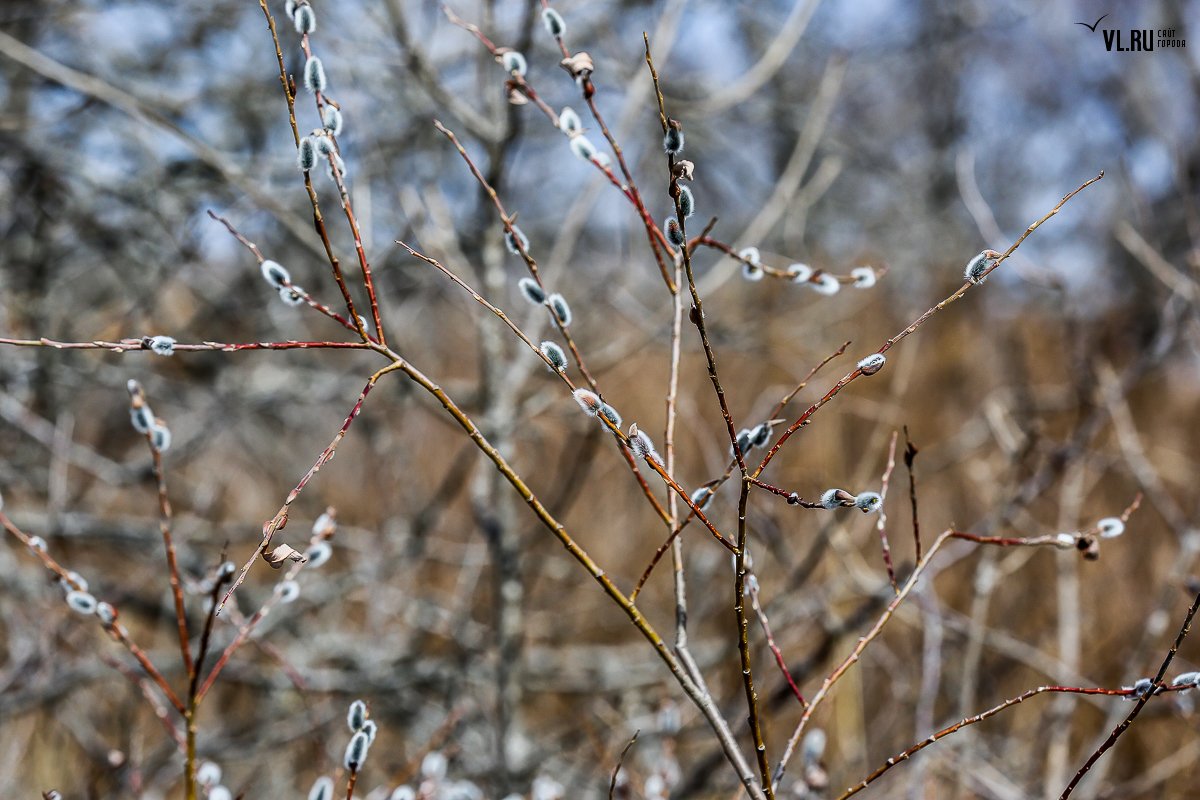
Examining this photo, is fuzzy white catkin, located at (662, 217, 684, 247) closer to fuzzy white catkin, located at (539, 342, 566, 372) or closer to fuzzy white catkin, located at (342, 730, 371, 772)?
fuzzy white catkin, located at (539, 342, 566, 372)

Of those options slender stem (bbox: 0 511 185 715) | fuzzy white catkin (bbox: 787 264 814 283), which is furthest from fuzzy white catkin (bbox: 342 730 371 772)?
fuzzy white catkin (bbox: 787 264 814 283)

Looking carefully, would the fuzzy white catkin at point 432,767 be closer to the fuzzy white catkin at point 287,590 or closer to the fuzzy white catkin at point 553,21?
the fuzzy white catkin at point 287,590

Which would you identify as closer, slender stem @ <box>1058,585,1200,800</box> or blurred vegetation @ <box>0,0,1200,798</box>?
slender stem @ <box>1058,585,1200,800</box>

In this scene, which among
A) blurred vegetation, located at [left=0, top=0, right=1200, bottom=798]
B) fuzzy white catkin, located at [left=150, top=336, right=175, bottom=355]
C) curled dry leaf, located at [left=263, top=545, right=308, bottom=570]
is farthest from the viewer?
blurred vegetation, located at [left=0, top=0, right=1200, bottom=798]

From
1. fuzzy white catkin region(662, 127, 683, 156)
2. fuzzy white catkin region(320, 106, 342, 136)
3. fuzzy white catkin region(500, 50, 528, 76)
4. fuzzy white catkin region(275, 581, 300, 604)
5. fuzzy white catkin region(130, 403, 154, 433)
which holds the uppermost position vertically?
fuzzy white catkin region(500, 50, 528, 76)

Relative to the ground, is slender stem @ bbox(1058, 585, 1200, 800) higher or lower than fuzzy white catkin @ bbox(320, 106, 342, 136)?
lower

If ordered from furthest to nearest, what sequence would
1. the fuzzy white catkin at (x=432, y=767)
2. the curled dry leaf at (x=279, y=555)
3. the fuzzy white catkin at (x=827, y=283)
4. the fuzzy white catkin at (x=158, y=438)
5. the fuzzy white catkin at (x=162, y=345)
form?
the fuzzy white catkin at (x=432, y=767) → the fuzzy white catkin at (x=827, y=283) → the fuzzy white catkin at (x=158, y=438) → the fuzzy white catkin at (x=162, y=345) → the curled dry leaf at (x=279, y=555)

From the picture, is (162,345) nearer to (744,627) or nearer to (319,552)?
(319,552)

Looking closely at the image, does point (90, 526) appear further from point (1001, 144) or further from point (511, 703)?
point (1001, 144)

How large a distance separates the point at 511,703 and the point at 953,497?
3.60m

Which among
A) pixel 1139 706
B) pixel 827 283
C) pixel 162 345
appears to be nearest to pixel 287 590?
pixel 162 345

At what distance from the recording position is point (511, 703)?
5.73 feet

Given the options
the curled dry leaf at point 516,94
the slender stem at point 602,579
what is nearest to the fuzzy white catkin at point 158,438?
the slender stem at point 602,579

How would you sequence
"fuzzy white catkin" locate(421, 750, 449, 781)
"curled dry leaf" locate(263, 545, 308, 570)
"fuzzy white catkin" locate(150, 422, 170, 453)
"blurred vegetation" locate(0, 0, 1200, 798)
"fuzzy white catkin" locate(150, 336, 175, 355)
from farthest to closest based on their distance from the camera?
"blurred vegetation" locate(0, 0, 1200, 798) < "fuzzy white catkin" locate(421, 750, 449, 781) < "fuzzy white catkin" locate(150, 422, 170, 453) < "fuzzy white catkin" locate(150, 336, 175, 355) < "curled dry leaf" locate(263, 545, 308, 570)
